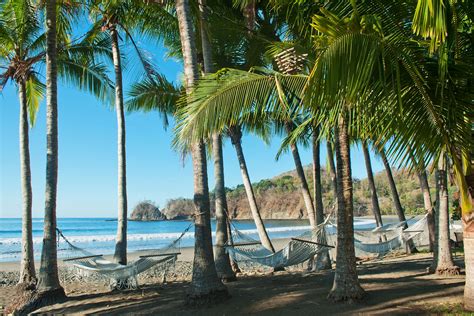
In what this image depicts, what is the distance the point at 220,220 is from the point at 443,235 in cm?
309

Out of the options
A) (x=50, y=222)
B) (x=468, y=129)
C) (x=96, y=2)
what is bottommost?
(x=50, y=222)

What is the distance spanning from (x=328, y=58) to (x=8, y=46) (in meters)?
6.55

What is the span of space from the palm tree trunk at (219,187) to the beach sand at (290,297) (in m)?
0.29

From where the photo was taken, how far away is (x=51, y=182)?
5812mm

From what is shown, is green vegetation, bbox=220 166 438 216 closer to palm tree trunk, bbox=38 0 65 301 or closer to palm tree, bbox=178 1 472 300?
palm tree trunk, bbox=38 0 65 301

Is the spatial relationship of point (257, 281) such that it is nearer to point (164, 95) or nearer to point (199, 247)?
point (199, 247)

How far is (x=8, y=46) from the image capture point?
734cm

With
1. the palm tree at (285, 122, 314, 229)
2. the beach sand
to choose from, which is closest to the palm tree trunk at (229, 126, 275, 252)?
the palm tree at (285, 122, 314, 229)

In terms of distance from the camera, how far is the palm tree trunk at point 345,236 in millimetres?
4168

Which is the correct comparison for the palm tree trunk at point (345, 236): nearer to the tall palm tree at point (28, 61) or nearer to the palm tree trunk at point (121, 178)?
the palm tree trunk at point (121, 178)

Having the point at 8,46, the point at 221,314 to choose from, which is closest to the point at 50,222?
the point at 221,314

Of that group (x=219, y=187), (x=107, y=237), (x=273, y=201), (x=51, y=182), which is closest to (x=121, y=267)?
(x=51, y=182)

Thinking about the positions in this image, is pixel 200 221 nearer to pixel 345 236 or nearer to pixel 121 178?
pixel 345 236

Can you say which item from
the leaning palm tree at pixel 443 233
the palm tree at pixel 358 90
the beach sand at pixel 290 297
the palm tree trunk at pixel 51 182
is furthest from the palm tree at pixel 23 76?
the leaning palm tree at pixel 443 233
